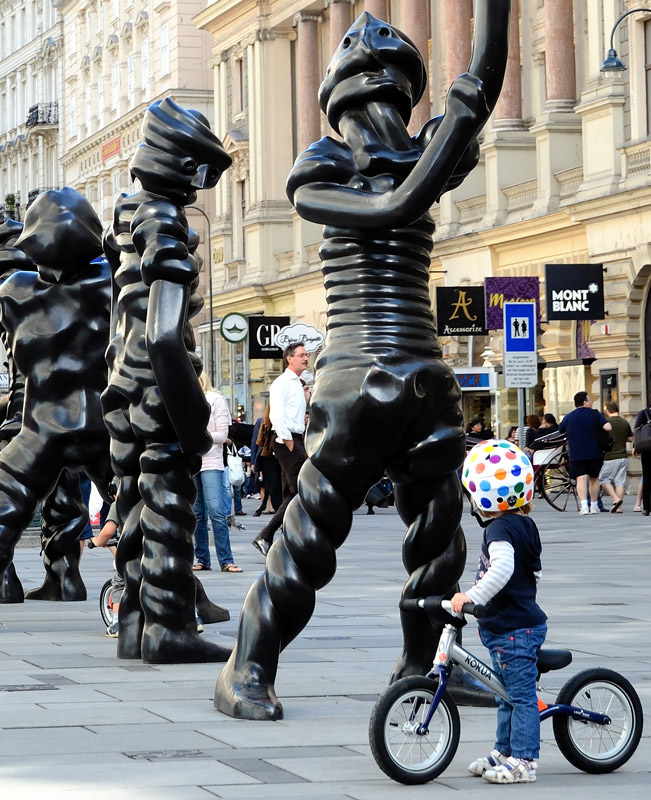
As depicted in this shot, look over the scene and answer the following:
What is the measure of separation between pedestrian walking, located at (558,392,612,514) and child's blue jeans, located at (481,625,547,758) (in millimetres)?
18350

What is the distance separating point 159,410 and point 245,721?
180 cm

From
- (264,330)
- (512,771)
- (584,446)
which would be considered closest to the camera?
(512,771)

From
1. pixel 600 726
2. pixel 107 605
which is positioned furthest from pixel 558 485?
pixel 600 726

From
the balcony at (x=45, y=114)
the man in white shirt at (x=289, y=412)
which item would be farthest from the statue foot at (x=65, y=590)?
the balcony at (x=45, y=114)

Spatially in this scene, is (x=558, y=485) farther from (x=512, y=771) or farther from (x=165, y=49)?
(x=165, y=49)

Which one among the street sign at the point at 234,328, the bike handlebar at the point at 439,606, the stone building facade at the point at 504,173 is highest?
the stone building facade at the point at 504,173

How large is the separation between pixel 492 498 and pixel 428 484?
0.78 m

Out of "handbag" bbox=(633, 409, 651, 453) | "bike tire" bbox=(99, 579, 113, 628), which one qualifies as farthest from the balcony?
"bike tire" bbox=(99, 579, 113, 628)

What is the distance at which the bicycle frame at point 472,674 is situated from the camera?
202 inches

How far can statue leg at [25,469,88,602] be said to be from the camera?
34.5ft

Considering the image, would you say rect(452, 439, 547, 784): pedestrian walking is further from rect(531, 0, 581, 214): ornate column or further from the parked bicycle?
rect(531, 0, 581, 214): ornate column

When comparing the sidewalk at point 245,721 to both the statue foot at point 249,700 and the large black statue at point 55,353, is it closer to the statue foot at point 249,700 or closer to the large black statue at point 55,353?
the statue foot at point 249,700

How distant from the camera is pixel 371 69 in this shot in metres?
6.24

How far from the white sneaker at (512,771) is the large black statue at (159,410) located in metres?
2.57
